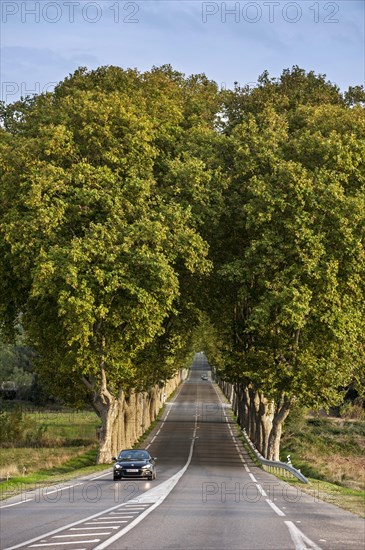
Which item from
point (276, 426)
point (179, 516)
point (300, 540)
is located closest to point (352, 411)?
point (276, 426)

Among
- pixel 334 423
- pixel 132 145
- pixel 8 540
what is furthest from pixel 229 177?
pixel 334 423

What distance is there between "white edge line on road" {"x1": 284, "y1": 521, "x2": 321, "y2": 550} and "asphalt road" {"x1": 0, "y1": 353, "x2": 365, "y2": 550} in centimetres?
2

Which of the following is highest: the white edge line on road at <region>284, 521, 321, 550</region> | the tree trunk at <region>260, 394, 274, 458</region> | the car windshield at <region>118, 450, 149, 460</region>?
the tree trunk at <region>260, 394, 274, 458</region>

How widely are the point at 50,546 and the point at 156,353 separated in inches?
1618

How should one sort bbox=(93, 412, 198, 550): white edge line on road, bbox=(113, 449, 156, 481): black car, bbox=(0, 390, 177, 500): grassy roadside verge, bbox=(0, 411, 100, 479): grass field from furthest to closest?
bbox=(0, 411, 100, 479): grass field < bbox=(113, 449, 156, 481): black car < bbox=(0, 390, 177, 500): grassy roadside verge < bbox=(93, 412, 198, 550): white edge line on road

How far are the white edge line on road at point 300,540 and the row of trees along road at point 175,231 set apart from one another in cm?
2532

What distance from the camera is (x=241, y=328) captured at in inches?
2227

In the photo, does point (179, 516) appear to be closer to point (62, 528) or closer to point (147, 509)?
point (147, 509)

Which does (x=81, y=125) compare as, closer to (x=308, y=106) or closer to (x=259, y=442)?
A: (x=308, y=106)

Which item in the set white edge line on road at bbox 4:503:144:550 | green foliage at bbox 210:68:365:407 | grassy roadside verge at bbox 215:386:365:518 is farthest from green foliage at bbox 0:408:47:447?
white edge line on road at bbox 4:503:144:550

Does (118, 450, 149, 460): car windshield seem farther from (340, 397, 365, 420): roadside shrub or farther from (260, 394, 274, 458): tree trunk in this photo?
(340, 397, 365, 420): roadside shrub

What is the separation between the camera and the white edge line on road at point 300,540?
49.0 feet

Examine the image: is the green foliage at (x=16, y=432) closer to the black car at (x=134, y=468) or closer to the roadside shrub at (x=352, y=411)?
the black car at (x=134, y=468)

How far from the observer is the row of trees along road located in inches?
1718
